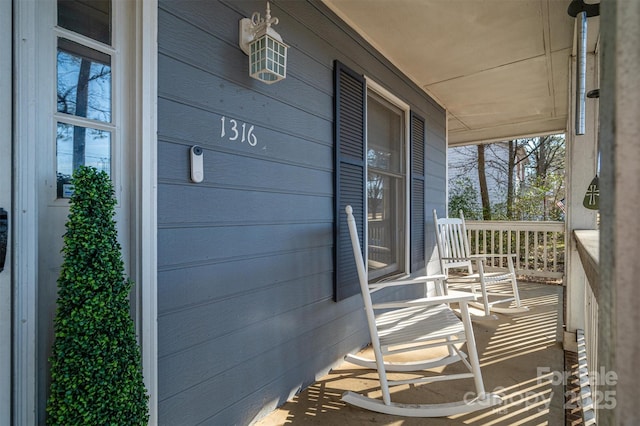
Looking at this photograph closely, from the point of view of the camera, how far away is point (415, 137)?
369 centimetres

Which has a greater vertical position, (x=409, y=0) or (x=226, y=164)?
(x=409, y=0)

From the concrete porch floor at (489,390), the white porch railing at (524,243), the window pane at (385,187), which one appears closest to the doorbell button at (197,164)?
the concrete porch floor at (489,390)

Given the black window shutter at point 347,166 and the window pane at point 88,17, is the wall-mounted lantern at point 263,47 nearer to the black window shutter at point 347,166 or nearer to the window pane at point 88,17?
the window pane at point 88,17

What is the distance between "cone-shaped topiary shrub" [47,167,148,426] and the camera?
3.28 feet

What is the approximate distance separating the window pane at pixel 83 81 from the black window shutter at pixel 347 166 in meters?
1.43

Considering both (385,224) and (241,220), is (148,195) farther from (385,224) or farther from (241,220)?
(385,224)

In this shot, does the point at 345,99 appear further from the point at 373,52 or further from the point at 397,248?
the point at 397,248

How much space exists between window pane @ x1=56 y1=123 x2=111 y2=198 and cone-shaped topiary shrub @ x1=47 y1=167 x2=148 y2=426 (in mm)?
187

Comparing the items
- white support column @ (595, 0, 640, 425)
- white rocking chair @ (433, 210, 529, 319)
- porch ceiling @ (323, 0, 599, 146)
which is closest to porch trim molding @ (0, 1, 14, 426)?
white support column @ (595, 0, 640, 425)

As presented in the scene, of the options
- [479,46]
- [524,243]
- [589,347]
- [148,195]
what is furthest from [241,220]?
[524,243]

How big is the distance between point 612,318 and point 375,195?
2.69m

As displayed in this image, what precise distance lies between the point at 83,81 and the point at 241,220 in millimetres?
817

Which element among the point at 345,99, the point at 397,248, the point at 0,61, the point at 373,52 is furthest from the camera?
the point at 397,248

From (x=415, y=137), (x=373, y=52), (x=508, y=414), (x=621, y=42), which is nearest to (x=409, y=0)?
(x=373, y=52)
